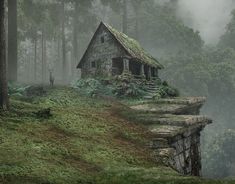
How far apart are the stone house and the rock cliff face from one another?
974 cm

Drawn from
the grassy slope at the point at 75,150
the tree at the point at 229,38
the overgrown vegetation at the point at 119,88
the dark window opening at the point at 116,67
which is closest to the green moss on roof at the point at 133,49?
the dark window opening at the point at 116,67

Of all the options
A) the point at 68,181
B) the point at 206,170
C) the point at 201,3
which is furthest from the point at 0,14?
the point at 201,3

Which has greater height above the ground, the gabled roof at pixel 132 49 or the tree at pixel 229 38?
the tree at pixel 229 38

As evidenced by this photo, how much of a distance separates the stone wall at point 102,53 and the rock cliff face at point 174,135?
1075cm

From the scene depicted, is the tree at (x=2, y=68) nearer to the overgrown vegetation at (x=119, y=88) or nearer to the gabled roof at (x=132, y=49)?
the overgrown vegetation at (x=119, y=88)

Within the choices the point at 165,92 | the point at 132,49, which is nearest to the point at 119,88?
the point at 165,92

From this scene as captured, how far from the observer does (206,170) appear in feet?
133

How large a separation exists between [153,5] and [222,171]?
40.0m

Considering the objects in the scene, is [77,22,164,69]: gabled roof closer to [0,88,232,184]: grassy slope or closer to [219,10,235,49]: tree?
[0,88,232,184]: grassy slope

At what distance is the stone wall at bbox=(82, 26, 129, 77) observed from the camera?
30.6 m

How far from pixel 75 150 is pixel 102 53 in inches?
832

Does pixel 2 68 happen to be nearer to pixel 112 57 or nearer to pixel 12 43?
pixel 12 43

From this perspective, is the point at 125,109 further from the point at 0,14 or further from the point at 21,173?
the point at 21,173

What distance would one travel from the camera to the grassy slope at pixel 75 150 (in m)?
8.89
